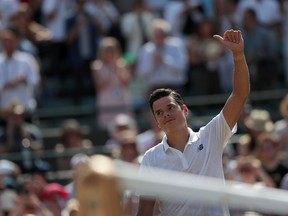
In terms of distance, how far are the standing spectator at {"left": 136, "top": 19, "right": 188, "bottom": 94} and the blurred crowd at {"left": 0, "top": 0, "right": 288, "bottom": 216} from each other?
13 mm

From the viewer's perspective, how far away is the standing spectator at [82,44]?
51.7 feet

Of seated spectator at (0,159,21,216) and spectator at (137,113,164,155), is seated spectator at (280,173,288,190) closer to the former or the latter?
spectator at (137,113,164,155)

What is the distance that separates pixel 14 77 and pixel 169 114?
769 cm

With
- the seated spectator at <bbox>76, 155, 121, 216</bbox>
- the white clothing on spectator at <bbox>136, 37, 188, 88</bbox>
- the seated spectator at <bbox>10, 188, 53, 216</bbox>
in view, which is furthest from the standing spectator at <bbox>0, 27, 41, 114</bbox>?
the seated spectator at <bbox>76, 155, 121, 216</bbox>

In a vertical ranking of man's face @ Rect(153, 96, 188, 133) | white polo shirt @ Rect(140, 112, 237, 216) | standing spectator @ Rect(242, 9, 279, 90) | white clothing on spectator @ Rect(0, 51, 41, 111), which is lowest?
white polo shirt @ Rect(140, 112, 237, 216)

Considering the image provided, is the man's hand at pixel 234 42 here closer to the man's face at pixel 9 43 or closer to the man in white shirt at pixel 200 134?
the man in white shirt at pixel 200 134

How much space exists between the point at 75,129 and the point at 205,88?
8.89 feet

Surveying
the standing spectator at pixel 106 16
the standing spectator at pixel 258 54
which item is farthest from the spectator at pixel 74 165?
the standing spectator at pixel 258 54

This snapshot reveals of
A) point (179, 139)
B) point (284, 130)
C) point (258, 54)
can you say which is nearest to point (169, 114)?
point (179, 139)

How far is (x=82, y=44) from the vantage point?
1591 centimetres

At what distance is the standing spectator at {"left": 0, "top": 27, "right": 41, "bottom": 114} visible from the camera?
557 inches

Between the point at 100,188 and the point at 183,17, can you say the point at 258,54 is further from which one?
the point at 100,188

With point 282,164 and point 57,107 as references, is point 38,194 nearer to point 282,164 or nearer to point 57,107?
point 282,164

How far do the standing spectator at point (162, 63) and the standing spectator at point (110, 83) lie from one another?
0.87 ft
